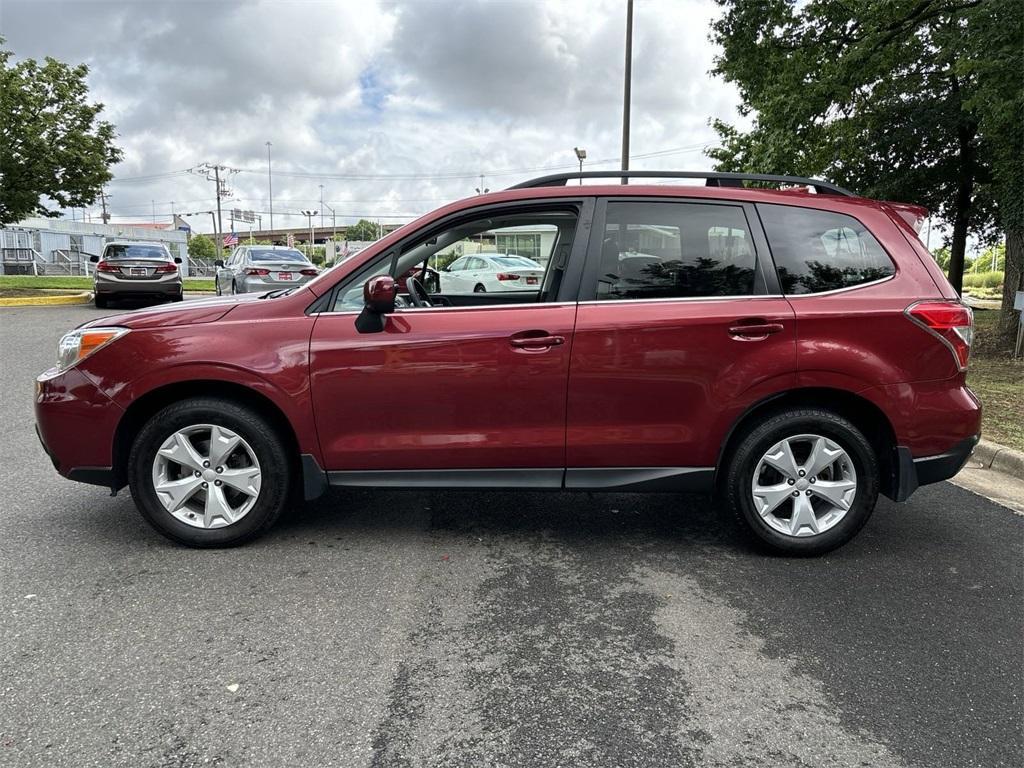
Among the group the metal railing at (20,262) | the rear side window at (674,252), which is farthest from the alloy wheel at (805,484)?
the metal railing at (20,262)

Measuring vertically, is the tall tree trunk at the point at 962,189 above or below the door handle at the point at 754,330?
above

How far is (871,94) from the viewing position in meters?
13.2

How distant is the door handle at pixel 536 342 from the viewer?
12.3ft

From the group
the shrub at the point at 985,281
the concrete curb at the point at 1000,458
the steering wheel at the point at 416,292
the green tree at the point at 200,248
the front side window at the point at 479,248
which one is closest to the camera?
the front side window at the point at 479,248

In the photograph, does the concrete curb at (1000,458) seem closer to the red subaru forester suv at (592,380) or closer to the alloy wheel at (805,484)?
the red subaru forester suv at (592,380)

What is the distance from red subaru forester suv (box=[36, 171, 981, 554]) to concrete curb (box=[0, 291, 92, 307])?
701 inches

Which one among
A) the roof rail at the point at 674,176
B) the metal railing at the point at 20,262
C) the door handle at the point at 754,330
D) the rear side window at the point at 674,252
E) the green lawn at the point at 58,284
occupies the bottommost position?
the door handle at the point at 754,330

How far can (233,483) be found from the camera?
3.87 meters

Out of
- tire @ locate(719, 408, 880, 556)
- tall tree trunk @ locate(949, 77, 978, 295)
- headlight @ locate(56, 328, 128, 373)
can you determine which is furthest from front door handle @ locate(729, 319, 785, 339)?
tall tree trunk @ locate(949, 77, 978, 295)

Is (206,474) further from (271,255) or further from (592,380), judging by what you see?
(271,255)

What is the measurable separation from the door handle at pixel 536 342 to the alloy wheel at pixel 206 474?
144 cm

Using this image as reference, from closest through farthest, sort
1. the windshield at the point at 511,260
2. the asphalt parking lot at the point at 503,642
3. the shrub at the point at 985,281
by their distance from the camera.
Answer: the asphalt parking lot at the point at 503,642
the windshield at the point at 511,260
the shrub at the point at 985,281

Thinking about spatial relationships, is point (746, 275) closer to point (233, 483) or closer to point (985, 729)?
point (985, 729)

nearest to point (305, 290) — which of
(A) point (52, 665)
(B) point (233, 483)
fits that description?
(B) point (233, 483)
